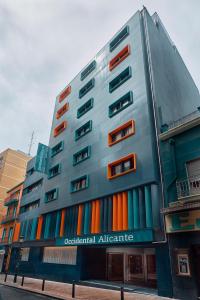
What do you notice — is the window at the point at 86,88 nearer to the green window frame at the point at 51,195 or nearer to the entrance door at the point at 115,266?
the green window frame at the point at 51,195

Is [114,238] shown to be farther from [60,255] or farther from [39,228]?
[39,228]

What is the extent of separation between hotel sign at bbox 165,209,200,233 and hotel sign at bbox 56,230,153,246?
1.36m

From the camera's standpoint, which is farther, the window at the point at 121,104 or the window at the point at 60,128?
the window at the point at 60,128

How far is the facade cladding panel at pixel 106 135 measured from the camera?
16.0 metres

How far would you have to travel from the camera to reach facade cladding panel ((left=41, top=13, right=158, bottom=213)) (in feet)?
52.3

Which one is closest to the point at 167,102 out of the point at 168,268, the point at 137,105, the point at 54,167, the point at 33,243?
the point at 137,105

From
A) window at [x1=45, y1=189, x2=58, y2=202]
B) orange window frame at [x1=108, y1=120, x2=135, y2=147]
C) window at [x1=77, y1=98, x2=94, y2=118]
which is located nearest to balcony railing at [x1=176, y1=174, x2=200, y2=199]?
orange window frame at [x1=108, y1=120, x2=135, y2=147]

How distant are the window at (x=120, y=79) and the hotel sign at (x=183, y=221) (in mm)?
13714

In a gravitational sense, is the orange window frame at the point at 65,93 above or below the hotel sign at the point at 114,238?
above

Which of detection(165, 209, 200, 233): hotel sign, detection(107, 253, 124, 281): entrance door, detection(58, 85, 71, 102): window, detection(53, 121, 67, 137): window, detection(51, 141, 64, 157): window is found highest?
detection(58, 85, 71, 102): window

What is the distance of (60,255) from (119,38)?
24919mm

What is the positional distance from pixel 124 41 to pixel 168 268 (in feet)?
73.3

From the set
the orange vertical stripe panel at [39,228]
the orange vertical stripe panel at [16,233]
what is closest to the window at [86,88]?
the orange vertical stripe panel at [39,228]

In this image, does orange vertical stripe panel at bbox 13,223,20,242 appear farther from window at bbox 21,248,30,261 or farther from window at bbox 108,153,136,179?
window at bbox 108,153,136,179
